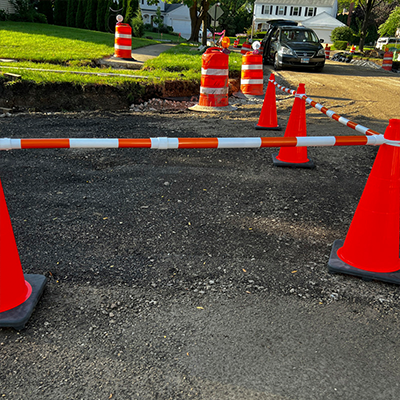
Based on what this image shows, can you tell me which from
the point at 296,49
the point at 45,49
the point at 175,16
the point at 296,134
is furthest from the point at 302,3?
the point at 296,134

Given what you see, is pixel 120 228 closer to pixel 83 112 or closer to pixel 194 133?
pixel 194 133

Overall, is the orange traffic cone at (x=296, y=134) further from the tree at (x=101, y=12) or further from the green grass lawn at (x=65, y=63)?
the tree at (x=101, y=12)

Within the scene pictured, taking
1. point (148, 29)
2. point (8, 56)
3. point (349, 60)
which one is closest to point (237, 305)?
point (8, 56)

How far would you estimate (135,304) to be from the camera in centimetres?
274

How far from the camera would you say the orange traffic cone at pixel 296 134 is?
5.43 meters

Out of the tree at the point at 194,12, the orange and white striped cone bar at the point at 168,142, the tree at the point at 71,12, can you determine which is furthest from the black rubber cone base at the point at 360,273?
the tree at the point at 194,12

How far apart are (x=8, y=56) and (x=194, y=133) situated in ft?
28.2

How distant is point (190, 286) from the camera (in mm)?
2941

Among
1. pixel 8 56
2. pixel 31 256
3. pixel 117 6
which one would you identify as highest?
pixel 117 6

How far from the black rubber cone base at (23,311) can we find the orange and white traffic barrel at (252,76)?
9297 mm

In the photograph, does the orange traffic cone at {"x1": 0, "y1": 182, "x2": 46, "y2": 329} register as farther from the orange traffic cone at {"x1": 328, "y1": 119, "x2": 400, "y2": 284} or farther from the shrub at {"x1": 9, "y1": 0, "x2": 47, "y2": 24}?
the shrub at {"x1": 9, "y1": 0, "x2": 47, "y2": 24}

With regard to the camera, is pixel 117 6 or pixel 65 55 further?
pixel 117 6

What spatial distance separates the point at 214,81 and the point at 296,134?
12.6 ft

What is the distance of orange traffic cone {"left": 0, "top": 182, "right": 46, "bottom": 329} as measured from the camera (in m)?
2.51
